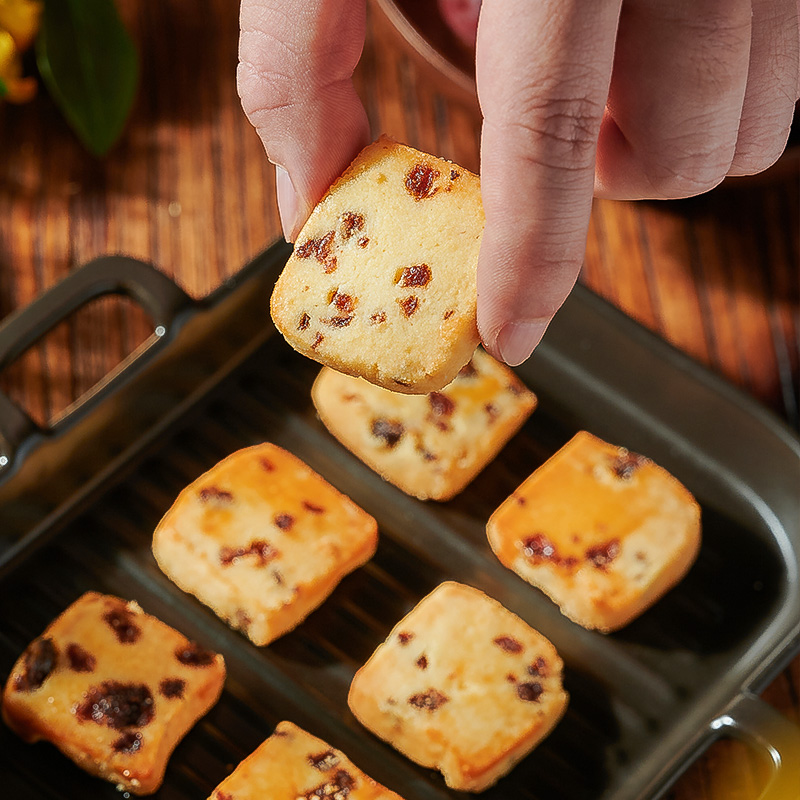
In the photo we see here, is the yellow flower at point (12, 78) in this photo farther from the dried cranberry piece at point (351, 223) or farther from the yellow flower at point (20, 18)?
the dried cranberry piece at point (351, 223)

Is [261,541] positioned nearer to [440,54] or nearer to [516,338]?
[516,338]

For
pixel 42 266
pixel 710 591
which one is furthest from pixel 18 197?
pixel 710 591

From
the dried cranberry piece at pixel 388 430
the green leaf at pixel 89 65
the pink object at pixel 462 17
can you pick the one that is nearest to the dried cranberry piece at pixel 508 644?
the dried cranberry piece at pixel 388 430

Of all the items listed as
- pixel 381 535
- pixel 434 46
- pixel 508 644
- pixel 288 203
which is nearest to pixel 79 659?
pixel 381 535

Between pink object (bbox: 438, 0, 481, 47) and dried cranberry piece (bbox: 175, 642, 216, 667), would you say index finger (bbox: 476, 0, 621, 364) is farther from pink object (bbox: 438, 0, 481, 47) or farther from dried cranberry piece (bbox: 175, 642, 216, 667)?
pink object (bbox: 438, 0, 481, 47)

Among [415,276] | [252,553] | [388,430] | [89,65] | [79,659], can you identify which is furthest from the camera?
[89,65]

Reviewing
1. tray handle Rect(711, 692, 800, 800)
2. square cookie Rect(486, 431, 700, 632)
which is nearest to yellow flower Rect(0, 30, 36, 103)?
square cookie Rect(486, 431, 700, 632)
